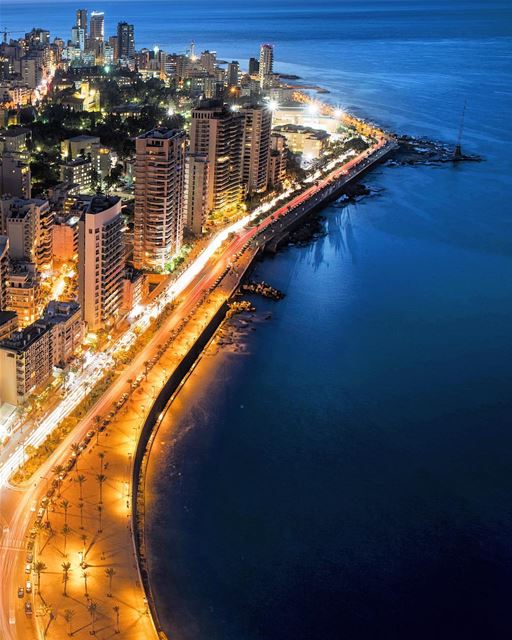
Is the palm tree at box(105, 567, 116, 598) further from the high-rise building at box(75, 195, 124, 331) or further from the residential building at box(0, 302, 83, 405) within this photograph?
the high-rise building at box(75, 195, 124, 331)

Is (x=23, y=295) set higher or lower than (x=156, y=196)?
lower

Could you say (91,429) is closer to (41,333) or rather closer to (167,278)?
(41,333)

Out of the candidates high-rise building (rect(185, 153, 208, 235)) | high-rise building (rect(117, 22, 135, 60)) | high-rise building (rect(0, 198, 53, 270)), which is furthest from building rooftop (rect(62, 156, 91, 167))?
high-rise building (rect(117, 22, 135, 60))

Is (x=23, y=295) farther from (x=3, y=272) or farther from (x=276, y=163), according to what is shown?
(x=276, y=163)

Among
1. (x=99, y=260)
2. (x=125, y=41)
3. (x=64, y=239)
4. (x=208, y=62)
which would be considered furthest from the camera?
(x=125, y=41)

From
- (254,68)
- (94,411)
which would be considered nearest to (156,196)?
(94,411)

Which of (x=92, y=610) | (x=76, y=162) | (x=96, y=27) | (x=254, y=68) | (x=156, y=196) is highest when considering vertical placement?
(x=96, y=27)
